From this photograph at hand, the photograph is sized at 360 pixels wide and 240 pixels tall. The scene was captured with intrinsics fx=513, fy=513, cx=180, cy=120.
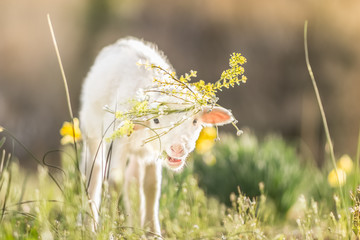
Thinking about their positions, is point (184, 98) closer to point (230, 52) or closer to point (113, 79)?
point (113, 79)

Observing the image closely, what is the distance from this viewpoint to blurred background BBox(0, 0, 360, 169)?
20.1ft

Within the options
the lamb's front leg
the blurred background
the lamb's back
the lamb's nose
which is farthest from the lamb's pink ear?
the blurred background

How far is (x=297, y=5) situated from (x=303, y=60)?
72 cm

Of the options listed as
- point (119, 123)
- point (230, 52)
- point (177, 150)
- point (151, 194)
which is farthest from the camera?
point (230, 52)

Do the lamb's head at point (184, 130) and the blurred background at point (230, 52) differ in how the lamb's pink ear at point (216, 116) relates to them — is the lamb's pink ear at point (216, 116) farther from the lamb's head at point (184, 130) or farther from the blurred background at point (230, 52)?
the blurred background at point (230, 52)

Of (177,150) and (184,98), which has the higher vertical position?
(184,98)

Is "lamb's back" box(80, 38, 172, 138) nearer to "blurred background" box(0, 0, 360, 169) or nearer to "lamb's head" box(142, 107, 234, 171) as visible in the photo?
"lamb's head" box(142, 107, 234, 171)

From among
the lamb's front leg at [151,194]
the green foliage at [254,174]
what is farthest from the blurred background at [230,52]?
the lamb's front leg at [151,194]

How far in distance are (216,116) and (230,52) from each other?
4300 millimetres

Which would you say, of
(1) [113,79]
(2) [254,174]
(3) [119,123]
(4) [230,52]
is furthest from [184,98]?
(4) [230,52]

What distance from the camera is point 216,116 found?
2246 mm

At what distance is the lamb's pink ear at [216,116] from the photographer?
220 centimetres

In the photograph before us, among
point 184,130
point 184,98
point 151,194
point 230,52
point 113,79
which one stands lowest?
point 151,194

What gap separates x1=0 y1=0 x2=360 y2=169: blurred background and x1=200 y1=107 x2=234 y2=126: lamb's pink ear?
3811 millimetres
